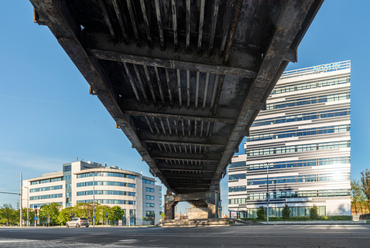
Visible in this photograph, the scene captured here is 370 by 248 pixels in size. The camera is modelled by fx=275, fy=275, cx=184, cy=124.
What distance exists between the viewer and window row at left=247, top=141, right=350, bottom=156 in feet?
219

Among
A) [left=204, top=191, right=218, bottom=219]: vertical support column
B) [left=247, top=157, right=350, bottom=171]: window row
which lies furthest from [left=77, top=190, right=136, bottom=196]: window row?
[left=204, top=191, right=218, bottom=219]: vertical support column

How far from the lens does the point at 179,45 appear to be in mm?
8531

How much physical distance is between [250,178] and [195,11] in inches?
2910

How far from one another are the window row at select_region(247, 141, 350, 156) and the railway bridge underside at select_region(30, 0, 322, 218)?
63255 millimetres

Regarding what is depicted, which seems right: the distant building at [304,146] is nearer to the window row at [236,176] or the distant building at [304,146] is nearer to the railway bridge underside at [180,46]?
the window row at [236,176]

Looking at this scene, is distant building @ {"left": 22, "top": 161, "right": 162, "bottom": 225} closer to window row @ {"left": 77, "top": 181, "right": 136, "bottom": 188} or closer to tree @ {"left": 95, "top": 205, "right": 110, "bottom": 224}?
window row @ {"left": 77, "top": 181, "right": 136, "bottom": 188}

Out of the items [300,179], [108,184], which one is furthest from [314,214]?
[108,184]

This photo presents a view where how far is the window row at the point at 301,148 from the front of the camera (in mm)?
66625

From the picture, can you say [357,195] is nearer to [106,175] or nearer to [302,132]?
[302,132]

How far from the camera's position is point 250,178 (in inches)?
3017

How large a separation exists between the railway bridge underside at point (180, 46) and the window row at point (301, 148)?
63255mm

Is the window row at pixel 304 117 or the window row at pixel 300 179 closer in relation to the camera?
the window row at pixel 300 179

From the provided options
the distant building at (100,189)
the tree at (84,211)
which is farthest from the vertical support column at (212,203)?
the distant building at (100,189)

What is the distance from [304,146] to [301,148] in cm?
90
